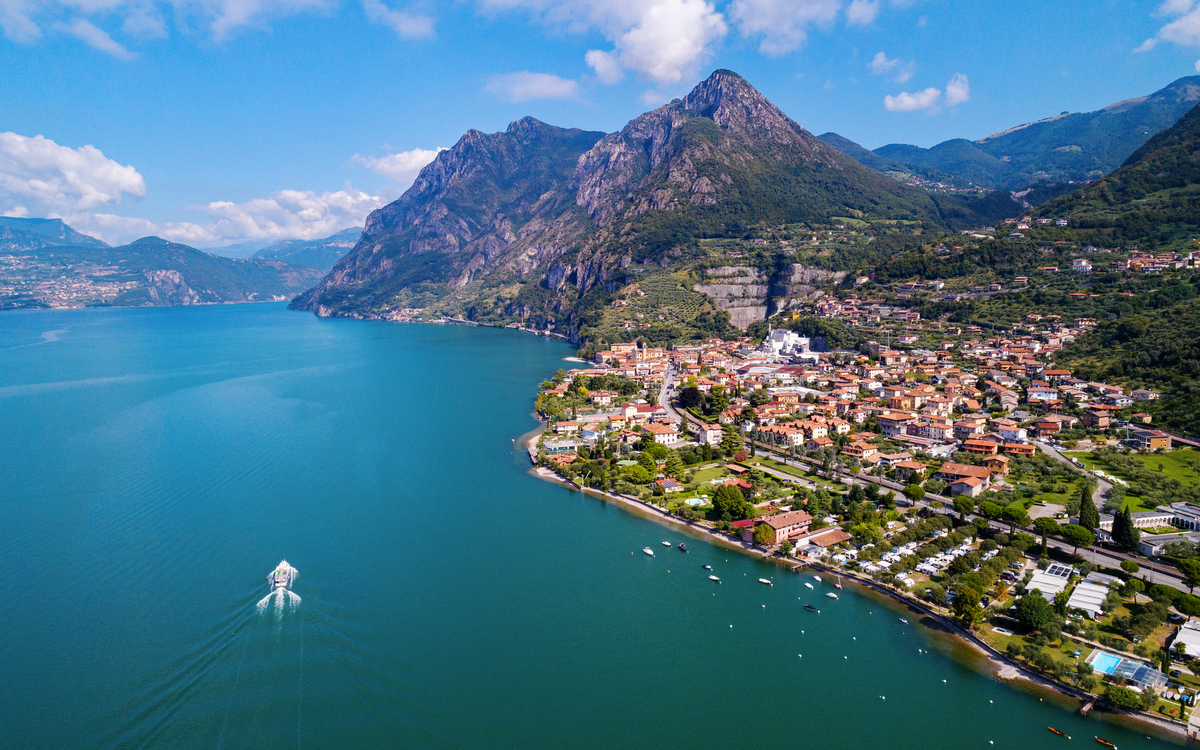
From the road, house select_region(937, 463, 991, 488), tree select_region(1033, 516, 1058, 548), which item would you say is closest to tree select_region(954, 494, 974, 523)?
the road

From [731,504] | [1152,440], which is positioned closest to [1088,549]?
[731,504]

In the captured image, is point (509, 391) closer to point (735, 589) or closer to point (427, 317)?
point (735, 589)

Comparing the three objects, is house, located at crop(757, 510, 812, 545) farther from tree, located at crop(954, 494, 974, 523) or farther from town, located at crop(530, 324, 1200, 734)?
tree, located at crop(954, 494, 974, 523)

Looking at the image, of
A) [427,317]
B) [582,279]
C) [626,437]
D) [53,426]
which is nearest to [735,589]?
[626,437]

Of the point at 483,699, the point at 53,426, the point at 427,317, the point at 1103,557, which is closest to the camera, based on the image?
the point at 483,699

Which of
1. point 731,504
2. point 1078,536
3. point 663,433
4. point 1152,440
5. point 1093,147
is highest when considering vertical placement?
point 1093,147

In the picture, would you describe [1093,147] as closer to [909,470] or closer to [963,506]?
[909,470]
